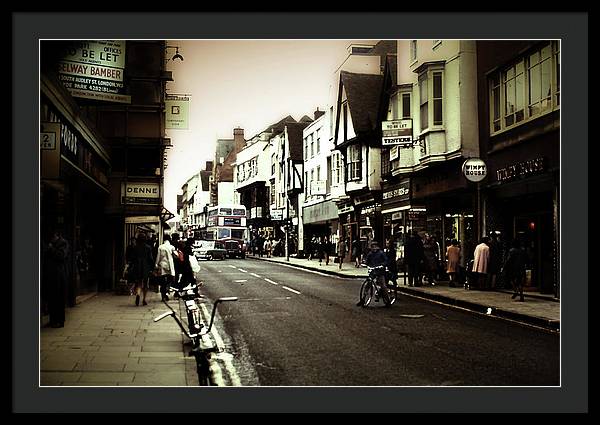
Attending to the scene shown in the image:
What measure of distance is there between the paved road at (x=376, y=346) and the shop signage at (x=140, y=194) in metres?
5.27

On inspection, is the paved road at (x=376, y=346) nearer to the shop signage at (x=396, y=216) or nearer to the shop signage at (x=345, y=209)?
the shop signage at (x=396, y=216)

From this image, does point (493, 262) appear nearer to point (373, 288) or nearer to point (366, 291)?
point (373, 288)

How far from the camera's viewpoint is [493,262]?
67.1 feet

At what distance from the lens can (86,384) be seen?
8266mm

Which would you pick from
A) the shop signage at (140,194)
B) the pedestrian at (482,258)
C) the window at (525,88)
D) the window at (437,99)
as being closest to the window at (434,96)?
the window at (437,99)

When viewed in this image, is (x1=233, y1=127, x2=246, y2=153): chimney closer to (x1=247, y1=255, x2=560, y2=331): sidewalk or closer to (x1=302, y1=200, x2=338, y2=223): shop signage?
(x1=302, y1=200, x2=338, y2=223): shop signage

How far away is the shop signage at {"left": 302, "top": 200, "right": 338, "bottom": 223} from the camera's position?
47250 millimetres

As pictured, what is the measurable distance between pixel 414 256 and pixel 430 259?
933 mm

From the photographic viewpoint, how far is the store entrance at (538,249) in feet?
63.4

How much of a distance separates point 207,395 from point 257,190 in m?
67.0

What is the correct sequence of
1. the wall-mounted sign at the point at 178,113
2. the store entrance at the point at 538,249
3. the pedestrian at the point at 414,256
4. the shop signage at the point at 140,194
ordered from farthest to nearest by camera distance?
1. the pedestrian at the point at 414,256
2. the wall-mounted sign at the point at 178,113
3. the shop signage at the point at 140,194
4. the store entrance at the point at 538,249
